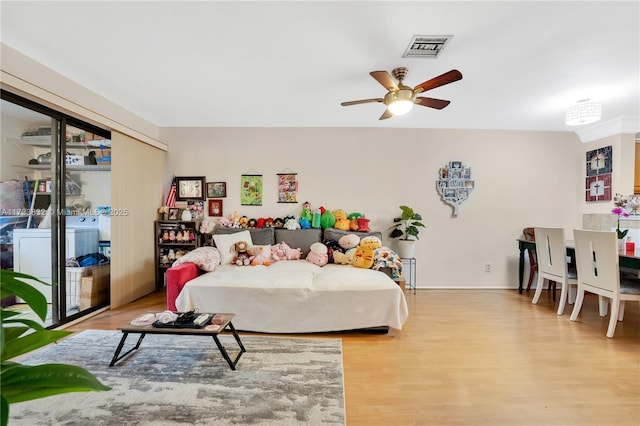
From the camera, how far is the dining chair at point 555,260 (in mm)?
3283

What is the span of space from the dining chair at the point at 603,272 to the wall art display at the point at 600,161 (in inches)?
69.8

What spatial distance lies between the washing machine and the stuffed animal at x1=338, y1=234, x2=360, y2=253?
9.85ft

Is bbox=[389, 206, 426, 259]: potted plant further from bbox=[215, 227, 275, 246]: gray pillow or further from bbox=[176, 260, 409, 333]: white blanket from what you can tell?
bbox=[215, 227, 275, 246]: gray pillow

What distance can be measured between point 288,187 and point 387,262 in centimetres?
188

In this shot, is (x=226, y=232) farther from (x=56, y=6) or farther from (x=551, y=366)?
(x=551, y=366)

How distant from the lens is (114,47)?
7.51ft

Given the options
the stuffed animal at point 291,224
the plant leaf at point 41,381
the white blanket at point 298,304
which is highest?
the stuffed animal at point 291,224

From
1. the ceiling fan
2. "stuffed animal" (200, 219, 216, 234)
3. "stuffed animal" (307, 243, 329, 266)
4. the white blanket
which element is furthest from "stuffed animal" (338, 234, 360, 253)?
"stuffed animal" (200, 219, 216, 234)

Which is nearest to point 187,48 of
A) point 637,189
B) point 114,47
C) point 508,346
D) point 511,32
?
point 114,47

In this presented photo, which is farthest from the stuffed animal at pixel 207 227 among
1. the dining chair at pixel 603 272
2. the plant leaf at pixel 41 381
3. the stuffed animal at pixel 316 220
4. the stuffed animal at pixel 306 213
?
the dining chair at pixel 603 272

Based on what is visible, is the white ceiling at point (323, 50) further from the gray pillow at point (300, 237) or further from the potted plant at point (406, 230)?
the gray pillow at point (300, 237)

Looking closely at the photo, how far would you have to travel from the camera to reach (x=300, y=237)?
4098 mm

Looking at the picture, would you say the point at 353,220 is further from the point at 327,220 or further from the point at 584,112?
the point at 584,112

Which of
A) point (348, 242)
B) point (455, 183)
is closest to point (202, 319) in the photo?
point (348, 242)
